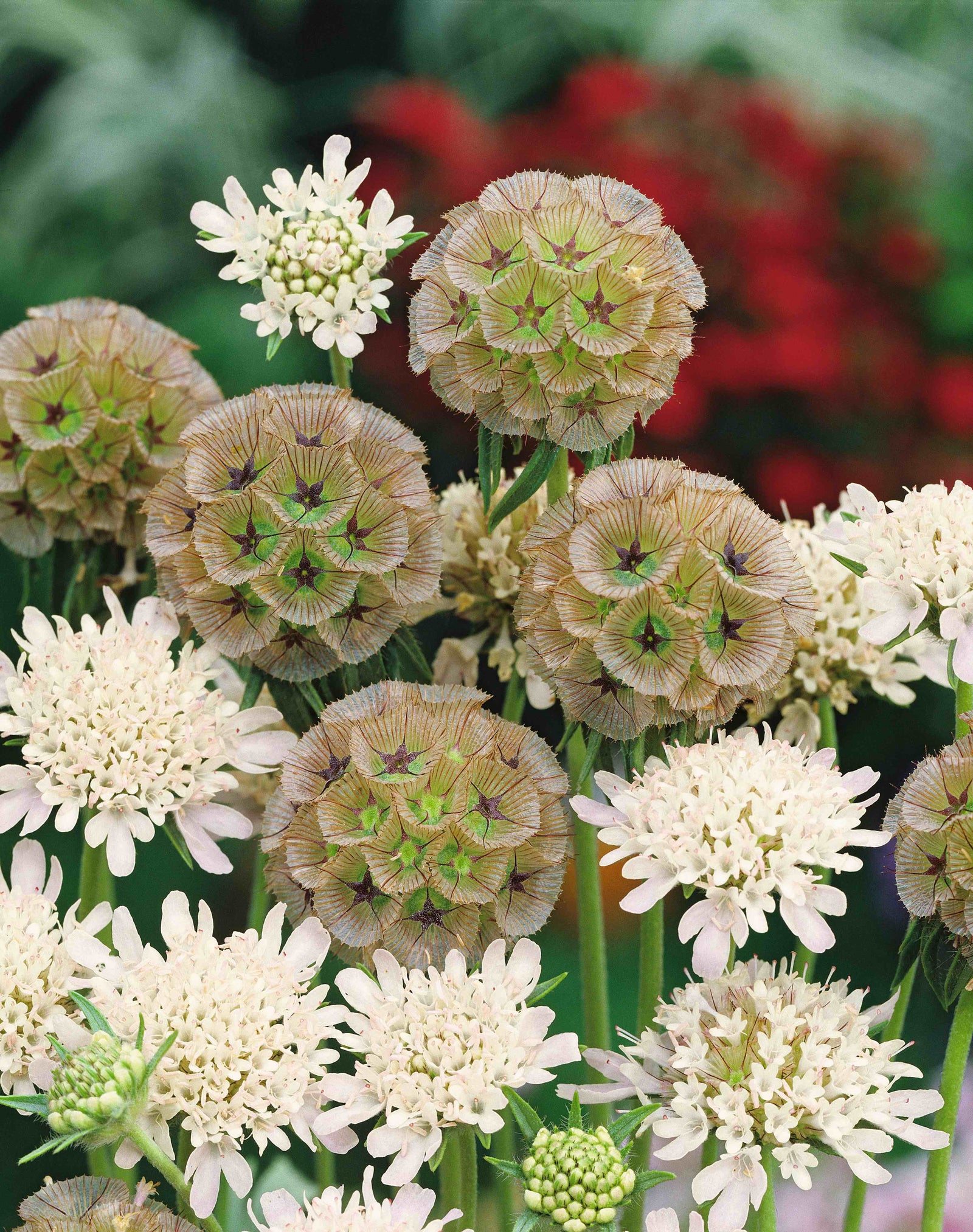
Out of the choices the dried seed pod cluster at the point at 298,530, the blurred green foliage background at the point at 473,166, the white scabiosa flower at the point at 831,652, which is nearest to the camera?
the dried seed pod cluster at the point at 298,530

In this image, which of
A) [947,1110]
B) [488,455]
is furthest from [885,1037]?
[488,455]

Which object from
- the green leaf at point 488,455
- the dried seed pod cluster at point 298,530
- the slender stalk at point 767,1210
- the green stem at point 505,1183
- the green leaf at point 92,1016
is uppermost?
the green leaf at point 488,455

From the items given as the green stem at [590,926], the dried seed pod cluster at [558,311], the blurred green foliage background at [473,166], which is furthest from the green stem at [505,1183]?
the blurred green foliage background at [473,166]

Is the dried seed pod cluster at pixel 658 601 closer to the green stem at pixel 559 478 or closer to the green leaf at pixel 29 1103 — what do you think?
the green stem at pixel 559 478

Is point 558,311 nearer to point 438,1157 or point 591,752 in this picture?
point 591,752

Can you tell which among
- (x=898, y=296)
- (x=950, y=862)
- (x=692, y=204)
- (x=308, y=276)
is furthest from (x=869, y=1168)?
(x=898, y=296)

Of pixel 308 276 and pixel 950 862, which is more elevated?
pixel 308 276

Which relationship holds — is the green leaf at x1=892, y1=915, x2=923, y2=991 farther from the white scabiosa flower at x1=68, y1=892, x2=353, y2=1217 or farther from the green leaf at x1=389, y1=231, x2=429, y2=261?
the green leaf at x1=389, y1=231, x2=429, y2=261

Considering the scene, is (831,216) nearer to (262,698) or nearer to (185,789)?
(262,698)
